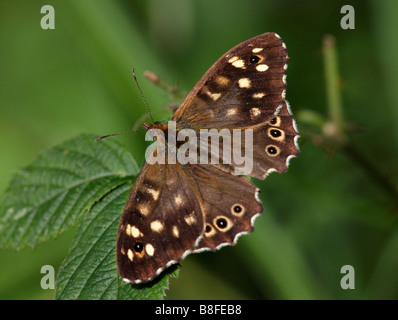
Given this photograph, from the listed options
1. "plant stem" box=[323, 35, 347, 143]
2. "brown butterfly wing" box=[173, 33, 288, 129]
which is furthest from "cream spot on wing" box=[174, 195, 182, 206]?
"plant stem" box=[323, 35, 347, 143]

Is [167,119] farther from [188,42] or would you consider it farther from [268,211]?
[188,42]

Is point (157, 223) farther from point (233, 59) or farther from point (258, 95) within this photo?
point (233, 59)

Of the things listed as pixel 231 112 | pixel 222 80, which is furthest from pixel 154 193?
pixel 222 80

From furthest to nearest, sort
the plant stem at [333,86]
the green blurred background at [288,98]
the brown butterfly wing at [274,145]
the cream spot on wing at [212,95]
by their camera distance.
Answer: the green blurred background at [288,98] < the plant stem at [333,86] < the cream spot on wing at [212,95] < the brown butterfly wing at [274,145]

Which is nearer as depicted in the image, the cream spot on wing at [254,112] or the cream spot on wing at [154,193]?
the cream spot on wing at [154,193]

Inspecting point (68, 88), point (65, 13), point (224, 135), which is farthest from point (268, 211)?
point (65, 13)

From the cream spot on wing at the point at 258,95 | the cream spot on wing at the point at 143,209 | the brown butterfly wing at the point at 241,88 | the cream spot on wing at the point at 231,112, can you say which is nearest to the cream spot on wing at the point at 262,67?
the brown butterfly wing at the point at 241,88

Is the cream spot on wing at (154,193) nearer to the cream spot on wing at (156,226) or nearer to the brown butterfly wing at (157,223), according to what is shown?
the brown butterfly wing at (157,223)
